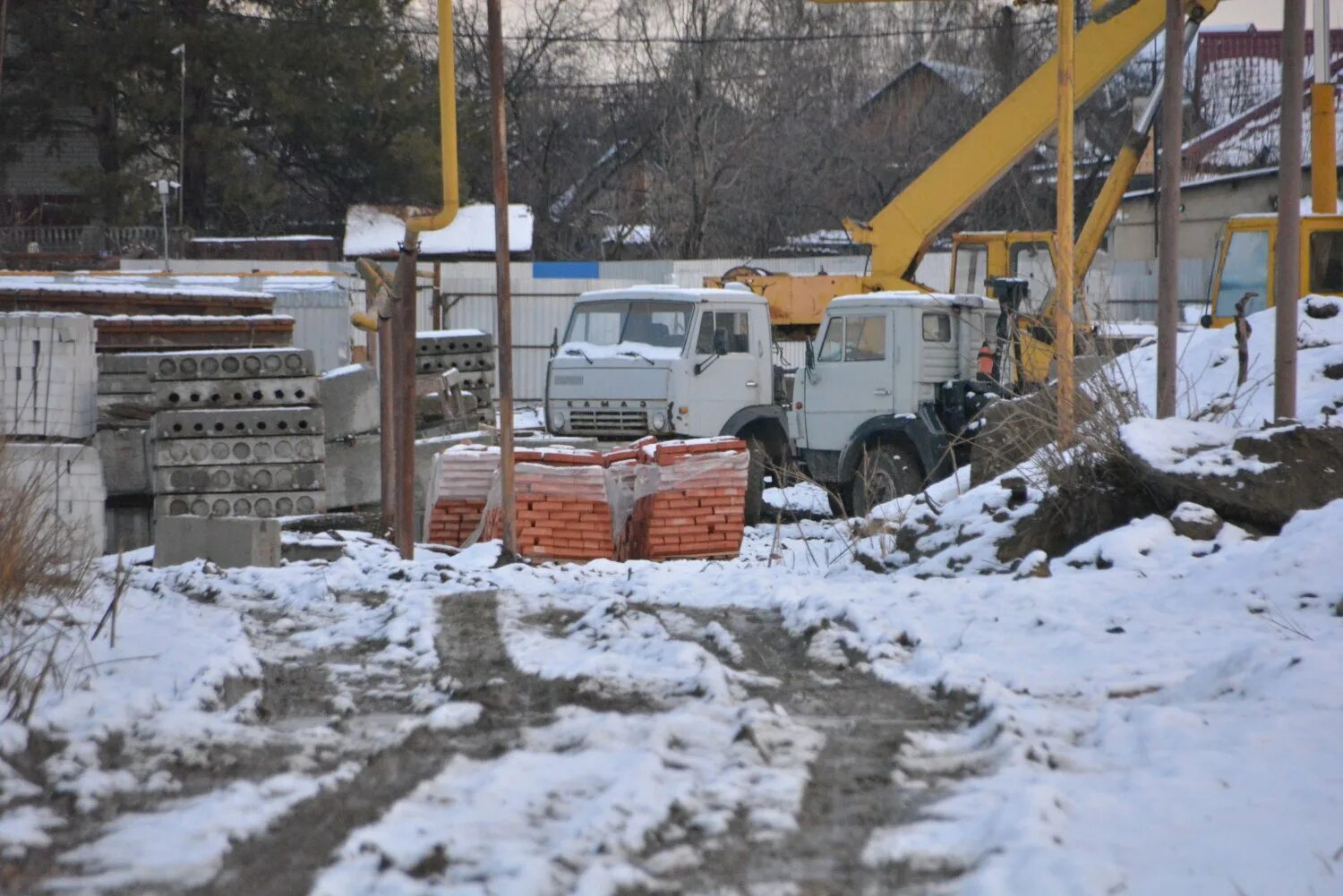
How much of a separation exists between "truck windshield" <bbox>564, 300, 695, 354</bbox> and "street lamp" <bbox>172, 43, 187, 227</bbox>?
19886mm

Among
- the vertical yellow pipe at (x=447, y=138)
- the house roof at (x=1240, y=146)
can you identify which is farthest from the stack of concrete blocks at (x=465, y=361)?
the house roof at (x=1240, y=146)

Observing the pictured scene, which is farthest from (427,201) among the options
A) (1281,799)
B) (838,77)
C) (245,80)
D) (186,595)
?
Result: (1281,799)

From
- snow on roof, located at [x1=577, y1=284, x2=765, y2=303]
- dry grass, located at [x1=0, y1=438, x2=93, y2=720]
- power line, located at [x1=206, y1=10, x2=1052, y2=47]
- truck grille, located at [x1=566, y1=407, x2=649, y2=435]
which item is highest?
power line, located at [x1=206, y1=10, x2=1052, y2=47]

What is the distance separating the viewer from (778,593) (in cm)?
916

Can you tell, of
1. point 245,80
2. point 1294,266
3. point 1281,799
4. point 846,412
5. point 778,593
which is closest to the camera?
point 1281,799

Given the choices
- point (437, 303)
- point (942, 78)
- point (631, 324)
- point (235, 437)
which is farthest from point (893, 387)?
point (942, 78)

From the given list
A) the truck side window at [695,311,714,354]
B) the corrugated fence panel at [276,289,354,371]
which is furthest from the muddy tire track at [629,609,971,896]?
the corrugated fence panel at [276,289,354,371]

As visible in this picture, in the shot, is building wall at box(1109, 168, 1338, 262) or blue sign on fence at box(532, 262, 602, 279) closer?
building wall at box(1109, 168, 1338, 262)

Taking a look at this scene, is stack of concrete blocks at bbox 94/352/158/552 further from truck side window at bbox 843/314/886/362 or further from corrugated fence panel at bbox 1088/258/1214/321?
corrugated fence panel at bbox 1088/258/1214/321

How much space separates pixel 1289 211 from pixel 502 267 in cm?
510

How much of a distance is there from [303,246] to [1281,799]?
3228cm

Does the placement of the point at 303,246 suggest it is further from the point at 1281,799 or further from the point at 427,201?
the point at 1281,799

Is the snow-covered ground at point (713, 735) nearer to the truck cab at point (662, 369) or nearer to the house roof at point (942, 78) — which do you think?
the truck cab at point (662, 369)

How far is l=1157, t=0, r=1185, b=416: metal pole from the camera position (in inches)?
415
